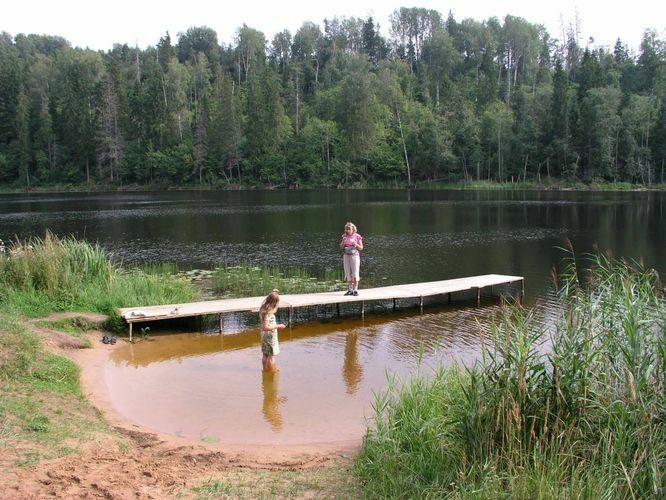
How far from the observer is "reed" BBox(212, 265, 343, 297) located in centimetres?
1764

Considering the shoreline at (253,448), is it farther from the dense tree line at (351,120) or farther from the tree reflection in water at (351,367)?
the dense tree line at (351,120)

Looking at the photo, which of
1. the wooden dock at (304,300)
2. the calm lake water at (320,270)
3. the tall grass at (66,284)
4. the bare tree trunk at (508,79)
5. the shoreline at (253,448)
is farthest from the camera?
the bare tree trunk at (508,79)

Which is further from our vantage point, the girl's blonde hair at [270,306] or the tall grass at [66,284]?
the tall grass at [66,284]

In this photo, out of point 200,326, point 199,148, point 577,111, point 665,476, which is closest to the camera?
point 665,476

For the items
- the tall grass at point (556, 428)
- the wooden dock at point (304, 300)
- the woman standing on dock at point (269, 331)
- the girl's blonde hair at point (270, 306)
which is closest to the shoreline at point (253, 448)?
the tall grass at point (556, 428)

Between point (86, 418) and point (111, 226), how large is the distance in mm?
31243

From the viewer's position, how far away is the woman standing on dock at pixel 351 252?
580 inches

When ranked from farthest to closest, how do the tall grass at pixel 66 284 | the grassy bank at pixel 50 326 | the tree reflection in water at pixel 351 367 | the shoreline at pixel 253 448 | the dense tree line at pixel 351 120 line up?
the dense tree line at pixel 351 120 → the tall grass at pixel 66 284 → the tree reflection in water at pixel 351 367 → the shoreline at pixel 253 448 → the grassy bank at pixel 50 326

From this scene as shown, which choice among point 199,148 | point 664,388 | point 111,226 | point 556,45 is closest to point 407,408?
point 664,388

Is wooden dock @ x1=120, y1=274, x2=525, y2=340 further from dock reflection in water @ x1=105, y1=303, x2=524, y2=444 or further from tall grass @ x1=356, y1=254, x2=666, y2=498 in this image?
tall grass @ x1=356, y1=254, x2=666, y2=498

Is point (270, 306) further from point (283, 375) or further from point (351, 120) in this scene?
point (351, 120)

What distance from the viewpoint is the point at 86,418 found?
779cm

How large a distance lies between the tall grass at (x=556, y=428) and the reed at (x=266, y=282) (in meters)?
11.1

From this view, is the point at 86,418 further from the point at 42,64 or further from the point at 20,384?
the point at 42,64
